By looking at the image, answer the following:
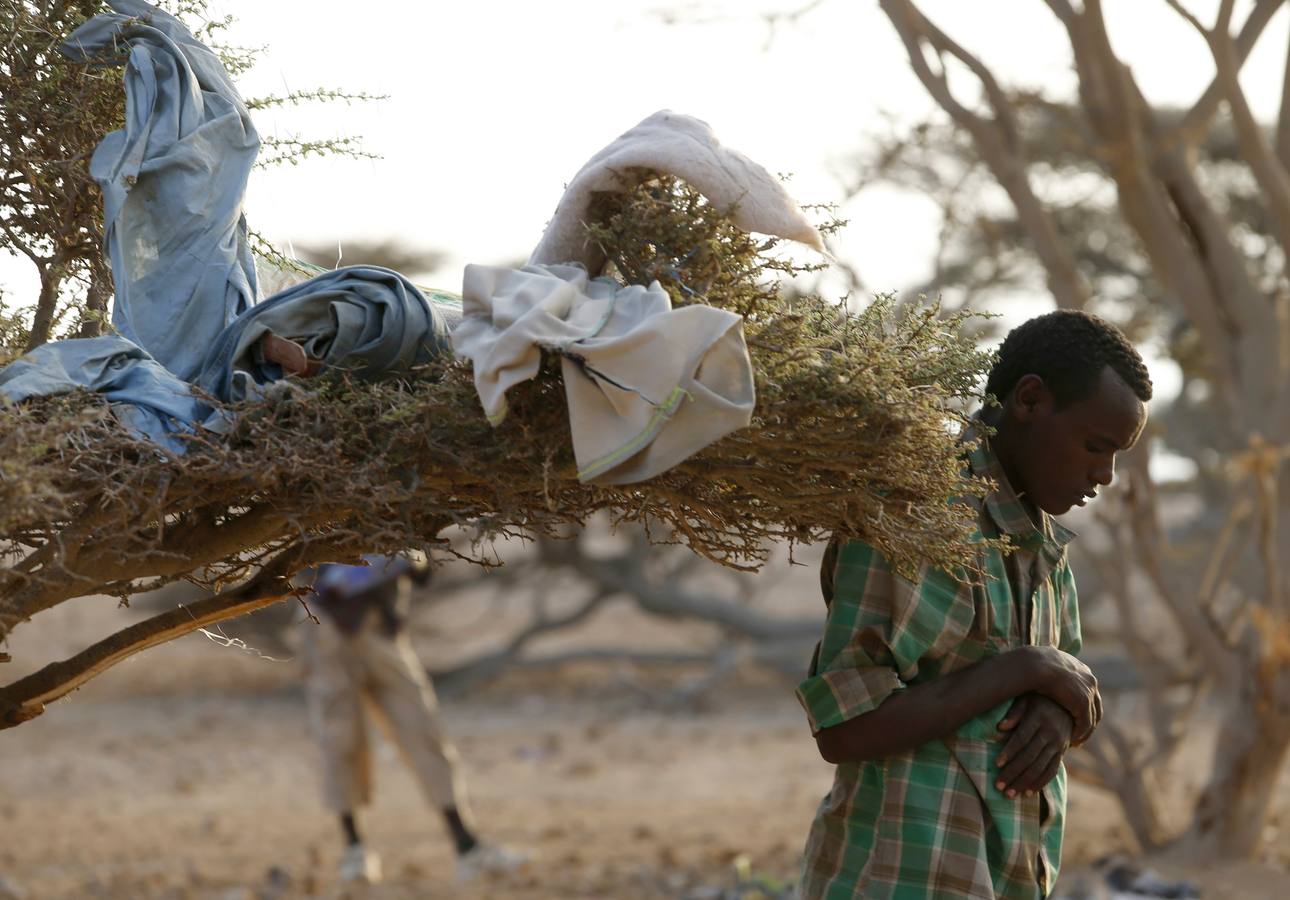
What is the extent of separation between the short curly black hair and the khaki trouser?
487 centimetres

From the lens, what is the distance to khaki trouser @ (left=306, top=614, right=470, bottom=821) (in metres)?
Answer: 7.00

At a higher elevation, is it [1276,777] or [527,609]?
[1276,777]

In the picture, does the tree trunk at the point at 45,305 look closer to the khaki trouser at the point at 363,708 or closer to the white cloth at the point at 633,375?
the white cloth at the point at 633,375

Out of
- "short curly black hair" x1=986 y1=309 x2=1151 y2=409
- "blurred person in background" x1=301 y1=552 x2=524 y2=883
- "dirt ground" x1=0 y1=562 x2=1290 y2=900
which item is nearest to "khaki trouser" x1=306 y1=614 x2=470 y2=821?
"blurred person in background" x1=301 y1=552 x2=524 y2=883

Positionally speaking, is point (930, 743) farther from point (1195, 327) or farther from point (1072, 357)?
point (1195, 327)

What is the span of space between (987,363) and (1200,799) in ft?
14.7

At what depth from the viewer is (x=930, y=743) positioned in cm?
247

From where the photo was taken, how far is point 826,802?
2.64m

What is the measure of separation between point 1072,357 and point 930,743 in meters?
0.69

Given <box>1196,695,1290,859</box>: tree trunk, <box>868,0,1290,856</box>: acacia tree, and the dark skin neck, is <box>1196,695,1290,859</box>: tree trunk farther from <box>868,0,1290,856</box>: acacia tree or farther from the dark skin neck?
the dark skin neck

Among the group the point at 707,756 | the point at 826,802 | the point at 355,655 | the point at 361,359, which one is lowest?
the point at 707,756

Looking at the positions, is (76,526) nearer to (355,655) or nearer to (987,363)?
(987,363)

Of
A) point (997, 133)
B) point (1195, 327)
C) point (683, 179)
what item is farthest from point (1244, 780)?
point (683, 179)

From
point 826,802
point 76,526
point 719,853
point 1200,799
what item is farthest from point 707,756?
point 76,526
